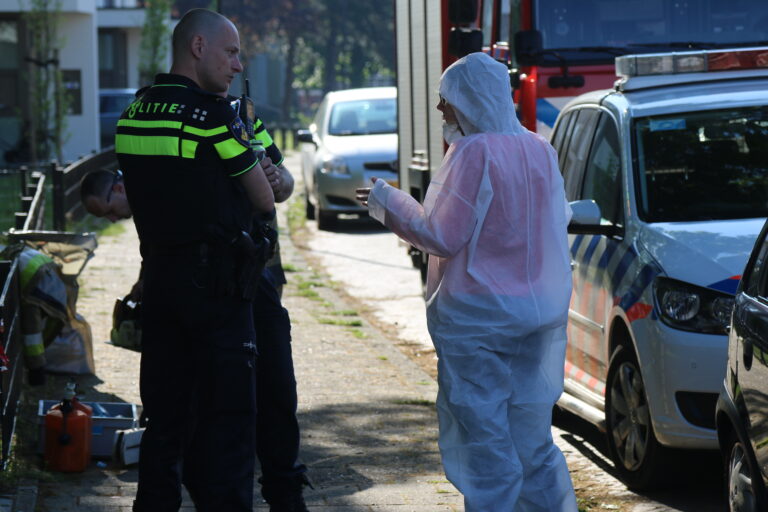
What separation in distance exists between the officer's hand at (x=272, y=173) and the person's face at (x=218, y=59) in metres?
0.29

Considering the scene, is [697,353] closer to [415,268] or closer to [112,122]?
[415,268]

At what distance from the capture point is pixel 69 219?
18.2m

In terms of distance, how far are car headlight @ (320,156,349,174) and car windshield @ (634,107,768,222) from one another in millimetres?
12475

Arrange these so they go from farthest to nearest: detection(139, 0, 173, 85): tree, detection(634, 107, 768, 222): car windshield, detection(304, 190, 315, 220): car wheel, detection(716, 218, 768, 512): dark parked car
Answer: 1. detection(139, 0, 173, 85): tree
2. detection(304, 190, 315, 220): car wheel
3. detection(634, 107, 768, 222): car windshield
4. detection(716, 218, 768, 512): dark parked car

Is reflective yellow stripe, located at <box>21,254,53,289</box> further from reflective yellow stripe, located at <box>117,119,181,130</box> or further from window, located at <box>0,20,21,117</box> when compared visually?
window, located at <box>0,20,21,117</box>

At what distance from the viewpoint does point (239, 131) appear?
469cm

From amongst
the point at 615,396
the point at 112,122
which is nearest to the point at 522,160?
the point at 615,396

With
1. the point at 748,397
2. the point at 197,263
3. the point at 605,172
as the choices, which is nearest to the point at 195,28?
the point at 197,263

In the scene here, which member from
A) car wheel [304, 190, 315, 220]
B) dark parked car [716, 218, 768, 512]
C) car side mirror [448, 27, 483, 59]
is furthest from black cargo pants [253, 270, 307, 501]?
car wheel [304, 190, 315, 220]

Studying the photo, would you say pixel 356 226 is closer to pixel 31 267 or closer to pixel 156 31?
pixel 31 267

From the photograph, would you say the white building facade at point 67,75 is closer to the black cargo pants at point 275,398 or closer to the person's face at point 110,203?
the person's face at point 110,203

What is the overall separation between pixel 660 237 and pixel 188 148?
2509 mm

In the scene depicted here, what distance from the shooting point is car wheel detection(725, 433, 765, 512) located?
433cm

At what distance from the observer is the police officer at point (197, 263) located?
183 inches
